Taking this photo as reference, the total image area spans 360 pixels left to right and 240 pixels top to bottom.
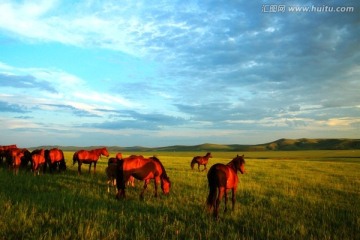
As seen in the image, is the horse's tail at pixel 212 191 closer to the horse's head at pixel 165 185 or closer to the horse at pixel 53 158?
the horse's head at pixel 165 185

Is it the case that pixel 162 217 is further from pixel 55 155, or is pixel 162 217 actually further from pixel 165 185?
pixel 55 155

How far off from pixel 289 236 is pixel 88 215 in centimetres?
597

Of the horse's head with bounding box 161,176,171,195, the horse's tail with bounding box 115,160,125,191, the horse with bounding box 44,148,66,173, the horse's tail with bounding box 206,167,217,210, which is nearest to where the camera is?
the horse's tail with bounding box 206,167,217,210

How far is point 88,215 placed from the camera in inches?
373

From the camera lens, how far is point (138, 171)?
45.8 ft

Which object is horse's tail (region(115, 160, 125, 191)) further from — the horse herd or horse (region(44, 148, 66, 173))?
horse (region(44, 148, 66, 173))

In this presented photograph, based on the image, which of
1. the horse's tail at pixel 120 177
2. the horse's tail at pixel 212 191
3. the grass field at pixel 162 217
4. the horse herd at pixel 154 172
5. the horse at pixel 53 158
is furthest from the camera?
the horse at pixel 53 158

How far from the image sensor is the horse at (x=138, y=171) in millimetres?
13440

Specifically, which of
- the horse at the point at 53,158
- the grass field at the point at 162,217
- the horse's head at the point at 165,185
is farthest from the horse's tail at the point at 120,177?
the horse at the point at 53,158

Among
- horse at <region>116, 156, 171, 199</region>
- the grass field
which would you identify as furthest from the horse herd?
the grass field

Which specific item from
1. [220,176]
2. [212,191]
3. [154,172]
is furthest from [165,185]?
[220,176]

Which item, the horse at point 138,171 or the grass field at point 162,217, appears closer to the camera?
the grass field at point 162,217

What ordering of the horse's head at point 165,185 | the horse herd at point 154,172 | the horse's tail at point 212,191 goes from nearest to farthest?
the horse's tail at point 212,191 < the horse herd at point 154,172 < the horse's head at point 165,185

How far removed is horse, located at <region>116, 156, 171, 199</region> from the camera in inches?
529
